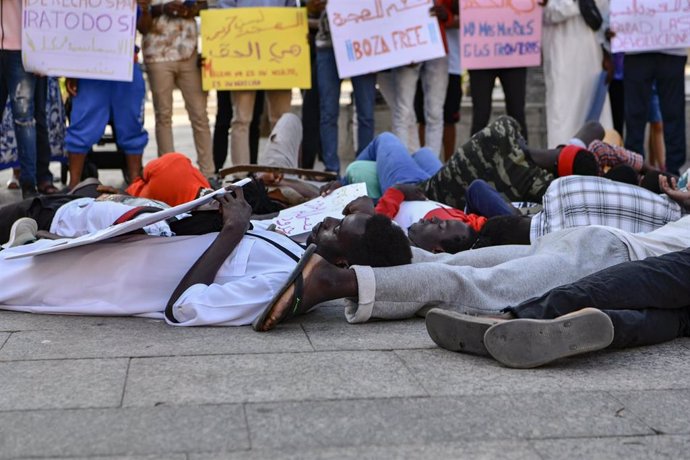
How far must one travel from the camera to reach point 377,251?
4.48 m

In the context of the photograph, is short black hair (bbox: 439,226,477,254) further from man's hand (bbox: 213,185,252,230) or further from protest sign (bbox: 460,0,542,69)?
protest sign (bbox: 460,0,542,69)

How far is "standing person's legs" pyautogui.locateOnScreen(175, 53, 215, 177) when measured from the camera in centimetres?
876

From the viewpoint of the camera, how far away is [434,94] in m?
9.11

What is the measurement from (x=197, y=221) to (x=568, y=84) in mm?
5508

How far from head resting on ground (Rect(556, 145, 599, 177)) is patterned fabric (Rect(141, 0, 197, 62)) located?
11.2 ft

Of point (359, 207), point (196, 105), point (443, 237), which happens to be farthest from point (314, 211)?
point (196, 105)

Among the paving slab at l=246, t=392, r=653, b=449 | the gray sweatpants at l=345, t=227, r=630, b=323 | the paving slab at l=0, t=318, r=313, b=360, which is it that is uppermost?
the gray sweatpants at l=345, t=227, r=630, b=323

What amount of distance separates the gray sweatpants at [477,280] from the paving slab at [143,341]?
0.35 m

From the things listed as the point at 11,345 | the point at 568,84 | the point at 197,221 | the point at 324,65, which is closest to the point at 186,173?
the point at 197,221

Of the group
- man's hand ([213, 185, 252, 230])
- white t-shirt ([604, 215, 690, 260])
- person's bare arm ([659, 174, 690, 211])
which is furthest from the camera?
person's bare arm ([659, 174, 690, 211])

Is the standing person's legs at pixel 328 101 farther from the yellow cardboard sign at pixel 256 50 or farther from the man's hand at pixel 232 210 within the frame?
the man's hand at pixel 232 210

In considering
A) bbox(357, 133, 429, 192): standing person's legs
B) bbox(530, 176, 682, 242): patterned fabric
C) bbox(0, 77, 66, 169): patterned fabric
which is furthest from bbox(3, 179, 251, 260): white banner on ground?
bbox(0, 77, 66, 169): patterned fabric

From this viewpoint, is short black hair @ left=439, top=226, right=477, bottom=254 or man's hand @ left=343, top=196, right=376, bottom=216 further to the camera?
man's hand @ left=343, top=196, right=376, bottom=216

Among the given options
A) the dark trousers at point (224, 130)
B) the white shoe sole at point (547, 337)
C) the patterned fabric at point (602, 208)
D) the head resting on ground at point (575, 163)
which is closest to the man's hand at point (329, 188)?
the head resting on ground at point (575, 163)
